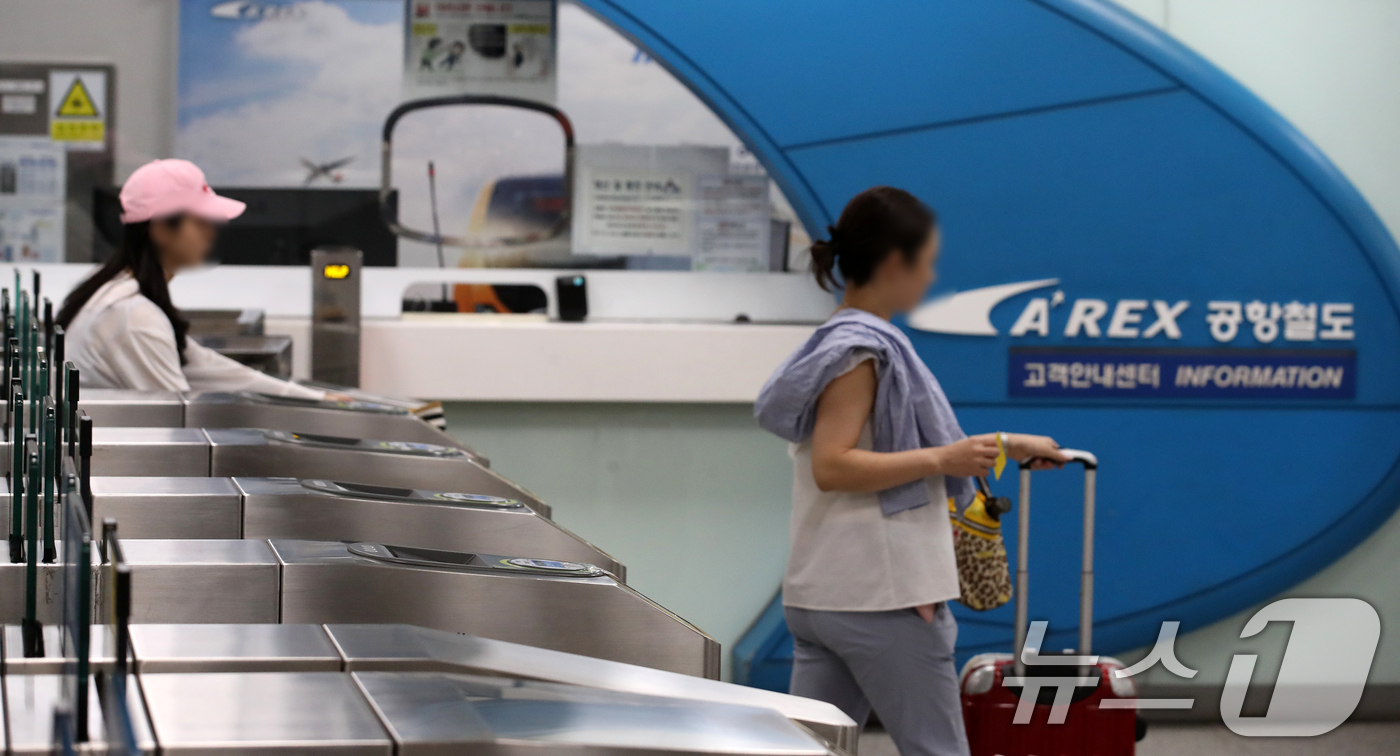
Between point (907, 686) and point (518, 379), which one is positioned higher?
point (518, 379)

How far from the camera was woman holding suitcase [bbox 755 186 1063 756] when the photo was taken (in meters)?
1.85

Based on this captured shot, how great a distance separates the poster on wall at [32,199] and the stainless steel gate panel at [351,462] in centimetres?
240

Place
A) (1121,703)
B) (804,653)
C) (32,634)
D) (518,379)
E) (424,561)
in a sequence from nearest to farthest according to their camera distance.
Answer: (32,634) → (424,561) → (804,653) → (1121,703) → (518,379)

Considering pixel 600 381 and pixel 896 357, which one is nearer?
pixel 896 357

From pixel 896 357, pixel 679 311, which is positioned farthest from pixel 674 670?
pixel 679 311

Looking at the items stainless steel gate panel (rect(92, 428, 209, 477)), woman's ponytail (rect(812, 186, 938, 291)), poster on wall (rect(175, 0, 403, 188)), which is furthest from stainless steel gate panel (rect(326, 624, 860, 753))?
poster on wall (rect(175, 0, 403, 188))

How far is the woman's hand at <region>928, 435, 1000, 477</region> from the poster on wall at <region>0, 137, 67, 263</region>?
273 centimetres

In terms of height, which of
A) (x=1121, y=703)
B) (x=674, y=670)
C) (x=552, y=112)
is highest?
(x=552, y=112)

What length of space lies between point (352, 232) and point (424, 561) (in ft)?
8.95

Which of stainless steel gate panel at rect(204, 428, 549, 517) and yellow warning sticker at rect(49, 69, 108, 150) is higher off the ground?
yellow warning sticker at rect(49, 69, 108, 150)

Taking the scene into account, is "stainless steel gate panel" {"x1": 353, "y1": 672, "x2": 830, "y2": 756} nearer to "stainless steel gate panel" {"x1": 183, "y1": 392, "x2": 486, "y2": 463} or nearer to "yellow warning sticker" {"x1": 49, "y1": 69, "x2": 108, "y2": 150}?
"stainless steel gate panel" {"x1": 183, "y1": 392, "x2": 486, "y2": 463}

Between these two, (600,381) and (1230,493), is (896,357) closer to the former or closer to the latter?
(600,381)

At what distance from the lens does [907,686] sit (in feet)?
6.18

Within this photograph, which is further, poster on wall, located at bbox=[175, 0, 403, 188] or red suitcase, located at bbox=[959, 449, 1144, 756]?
poster on wall, located at bbox=[175, 0, 403, 188]
